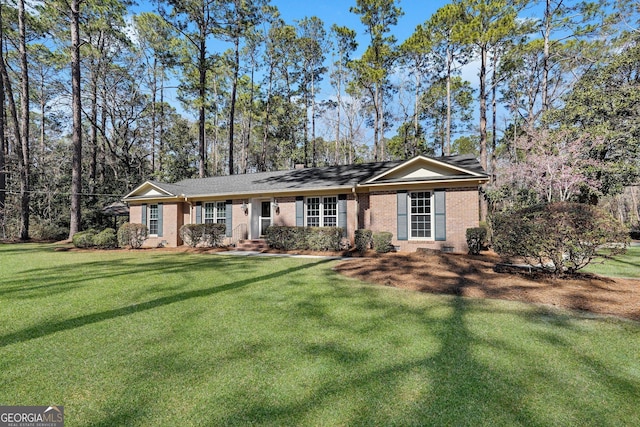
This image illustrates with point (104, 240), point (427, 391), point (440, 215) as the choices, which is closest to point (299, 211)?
point (440, 215)

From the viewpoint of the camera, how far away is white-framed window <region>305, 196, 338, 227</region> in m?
12.8

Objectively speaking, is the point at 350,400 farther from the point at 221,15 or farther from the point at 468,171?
the point at 221,15

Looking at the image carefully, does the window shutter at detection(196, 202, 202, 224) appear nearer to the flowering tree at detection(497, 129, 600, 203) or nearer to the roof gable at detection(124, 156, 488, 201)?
the roof gable at detection(124, 156, 488, 201)

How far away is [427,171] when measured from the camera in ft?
37.1

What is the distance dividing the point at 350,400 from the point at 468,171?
10025 millimetres

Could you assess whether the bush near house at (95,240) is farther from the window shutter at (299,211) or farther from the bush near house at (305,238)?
the window shutter at (299,211)

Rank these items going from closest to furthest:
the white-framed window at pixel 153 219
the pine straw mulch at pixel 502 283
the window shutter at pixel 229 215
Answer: the pine straw mulch at pixel 502 283, the window shutter at pixel 229 215, the white-framed window at pixel 153 219

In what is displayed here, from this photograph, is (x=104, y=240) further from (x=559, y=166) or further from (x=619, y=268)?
(x=559, y=166)

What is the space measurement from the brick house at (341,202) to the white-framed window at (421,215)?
0.12ft

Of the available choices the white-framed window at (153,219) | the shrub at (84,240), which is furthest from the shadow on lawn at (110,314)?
the white-framed window at (153,219)

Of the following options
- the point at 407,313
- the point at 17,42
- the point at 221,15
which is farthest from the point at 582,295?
the point at 17,42

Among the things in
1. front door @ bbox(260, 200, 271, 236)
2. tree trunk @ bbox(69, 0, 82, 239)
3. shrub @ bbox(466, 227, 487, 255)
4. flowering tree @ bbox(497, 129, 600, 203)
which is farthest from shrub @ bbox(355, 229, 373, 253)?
tree trunk @ bbox(69, 0, 82, 239)

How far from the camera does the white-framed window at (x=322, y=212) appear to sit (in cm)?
1280

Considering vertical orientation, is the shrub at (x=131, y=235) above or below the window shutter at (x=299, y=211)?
below
